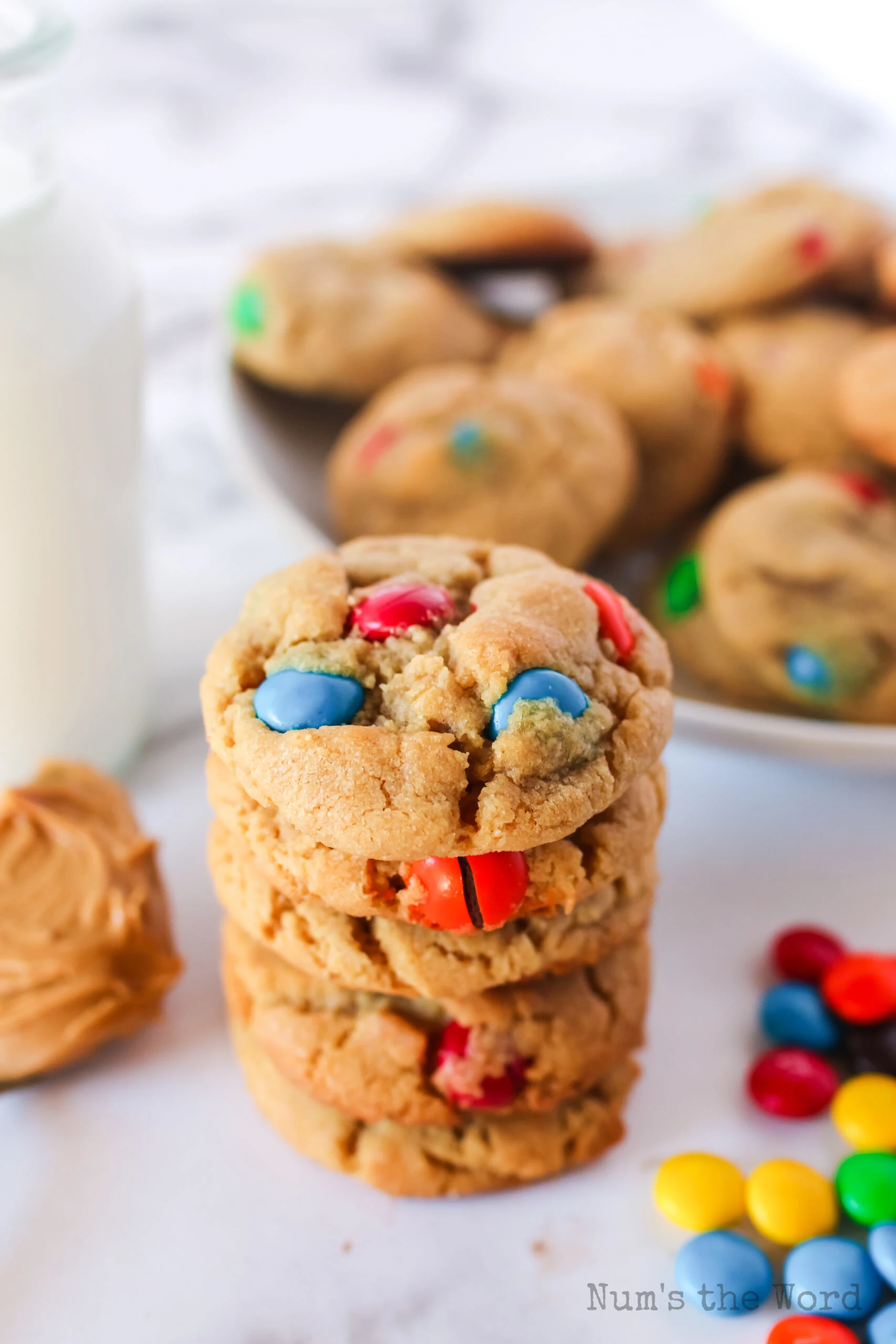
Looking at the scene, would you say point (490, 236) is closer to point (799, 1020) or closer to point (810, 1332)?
point (799, 1020)

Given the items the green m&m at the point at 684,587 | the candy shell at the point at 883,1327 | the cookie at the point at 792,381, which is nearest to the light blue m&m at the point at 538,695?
the candy shell at the point at 883,1327

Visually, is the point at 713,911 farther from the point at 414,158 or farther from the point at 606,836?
the point at 414,158

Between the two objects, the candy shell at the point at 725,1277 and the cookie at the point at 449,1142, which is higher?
the cookie at the point at 449,1142

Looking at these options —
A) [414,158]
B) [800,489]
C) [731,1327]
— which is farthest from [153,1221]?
[414,158]

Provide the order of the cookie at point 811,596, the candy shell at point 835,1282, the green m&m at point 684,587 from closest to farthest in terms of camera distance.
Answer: the candy shell at point 835,1282
the cookie at point 811,596
the green m&m at point 684,587

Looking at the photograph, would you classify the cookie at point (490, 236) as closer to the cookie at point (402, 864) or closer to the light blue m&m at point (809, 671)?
the light blue m&m at point (809, 671)

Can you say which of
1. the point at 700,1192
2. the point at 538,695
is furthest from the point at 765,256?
the point at 700,1192
